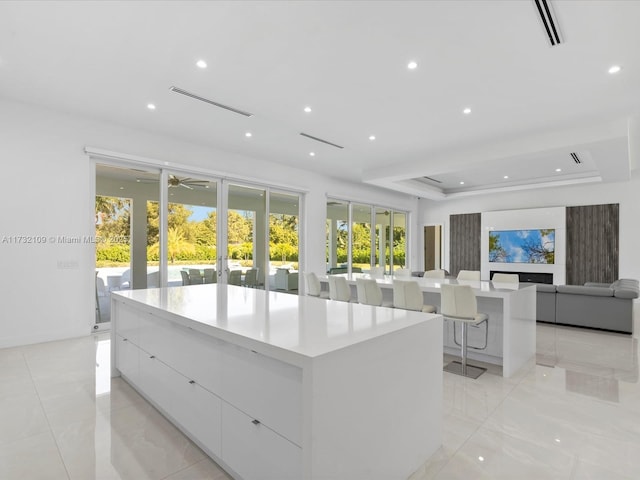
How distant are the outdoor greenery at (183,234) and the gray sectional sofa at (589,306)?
5019 millimetres

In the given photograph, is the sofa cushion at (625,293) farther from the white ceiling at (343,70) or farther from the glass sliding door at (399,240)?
the glass sliding door at (399,240)

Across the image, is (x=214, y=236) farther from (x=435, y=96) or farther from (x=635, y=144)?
(x=635, y=144)

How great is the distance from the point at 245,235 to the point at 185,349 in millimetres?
4795

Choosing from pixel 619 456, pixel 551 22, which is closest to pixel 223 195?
pixel 551 22

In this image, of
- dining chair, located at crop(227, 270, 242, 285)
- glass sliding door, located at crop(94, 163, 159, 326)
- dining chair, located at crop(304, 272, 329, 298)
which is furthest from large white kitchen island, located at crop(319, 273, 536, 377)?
glass sliding door, located at crop(94, 163, 159, 326)

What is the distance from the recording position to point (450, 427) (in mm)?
2473

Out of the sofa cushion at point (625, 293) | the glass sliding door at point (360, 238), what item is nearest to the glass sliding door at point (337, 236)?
the glass sliding door at point (360, 238)

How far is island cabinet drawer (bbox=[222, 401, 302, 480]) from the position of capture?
1474mm

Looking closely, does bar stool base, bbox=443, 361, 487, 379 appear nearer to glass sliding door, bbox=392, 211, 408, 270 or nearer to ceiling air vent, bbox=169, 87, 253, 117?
ceiling air vent, bbox=169, 87, 253, 117

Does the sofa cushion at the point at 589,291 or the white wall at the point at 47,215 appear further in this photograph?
the sofa cushion at the point at 589,291

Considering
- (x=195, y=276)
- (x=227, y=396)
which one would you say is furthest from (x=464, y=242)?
(x=227, y=396)

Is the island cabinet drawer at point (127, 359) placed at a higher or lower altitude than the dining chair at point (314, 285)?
lower

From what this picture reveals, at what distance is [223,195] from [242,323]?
489 centimetres

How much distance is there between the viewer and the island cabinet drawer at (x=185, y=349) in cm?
194
